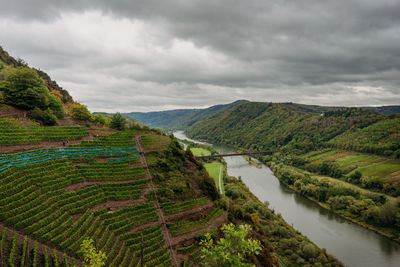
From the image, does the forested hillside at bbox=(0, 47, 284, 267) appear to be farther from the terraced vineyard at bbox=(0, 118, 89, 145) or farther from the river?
the river

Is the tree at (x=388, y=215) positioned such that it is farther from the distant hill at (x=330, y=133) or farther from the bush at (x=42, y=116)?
the bush at (x=42, y=116)

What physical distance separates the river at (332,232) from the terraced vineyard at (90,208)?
31994mm

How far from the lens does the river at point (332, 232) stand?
43.7 meters

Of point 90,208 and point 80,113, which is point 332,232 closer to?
point 90,208

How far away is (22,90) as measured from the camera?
4122 cm

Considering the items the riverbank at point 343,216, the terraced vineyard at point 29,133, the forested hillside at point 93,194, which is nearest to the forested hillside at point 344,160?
the riverbank at point 343,216

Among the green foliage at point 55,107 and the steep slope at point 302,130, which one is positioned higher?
the green foliage at point 55,107

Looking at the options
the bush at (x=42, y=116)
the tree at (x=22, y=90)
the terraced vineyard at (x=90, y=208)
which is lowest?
the terraced vineyard at (x=90, y=208)

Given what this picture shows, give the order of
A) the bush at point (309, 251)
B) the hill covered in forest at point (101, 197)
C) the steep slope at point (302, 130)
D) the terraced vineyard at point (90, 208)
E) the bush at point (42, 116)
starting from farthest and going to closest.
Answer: the steep slope at point (302, 130) < the bush at point (42, 116) < the bush at point (309, 251) < the hill covered in forest at point (101, 197) < the terraced vineyard at point (90, 208)

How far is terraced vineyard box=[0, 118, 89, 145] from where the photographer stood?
31.4 m

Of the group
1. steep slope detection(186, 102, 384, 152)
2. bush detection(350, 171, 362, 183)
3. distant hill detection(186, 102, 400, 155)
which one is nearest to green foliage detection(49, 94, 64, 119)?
bush detection(350, 171, 362, 183)

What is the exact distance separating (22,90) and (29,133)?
45.9ft

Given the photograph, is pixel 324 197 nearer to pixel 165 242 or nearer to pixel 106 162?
pixel 165 242

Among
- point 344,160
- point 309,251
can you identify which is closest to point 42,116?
point 309,251
